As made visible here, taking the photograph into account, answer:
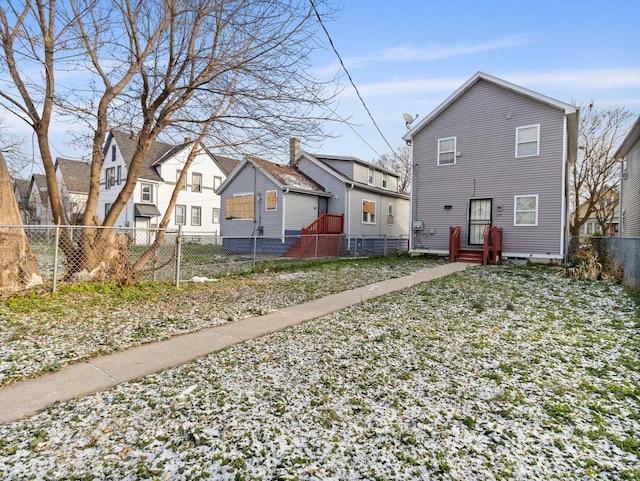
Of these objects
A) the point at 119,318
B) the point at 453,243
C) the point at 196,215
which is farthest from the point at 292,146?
the point at 196,215

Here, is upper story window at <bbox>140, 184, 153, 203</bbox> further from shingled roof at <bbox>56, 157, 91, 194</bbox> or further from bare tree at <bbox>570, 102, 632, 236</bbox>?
bare tree at <bbox>570, 102, 632, 236</bbox>

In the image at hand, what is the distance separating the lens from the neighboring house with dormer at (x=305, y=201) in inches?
651

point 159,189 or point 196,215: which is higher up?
point 159,189

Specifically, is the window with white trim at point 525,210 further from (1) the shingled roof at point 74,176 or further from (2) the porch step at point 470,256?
(1) the shingled roof at point 74,176

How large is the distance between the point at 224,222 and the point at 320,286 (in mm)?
13061

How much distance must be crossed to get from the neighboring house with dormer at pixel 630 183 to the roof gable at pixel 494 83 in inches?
84.0

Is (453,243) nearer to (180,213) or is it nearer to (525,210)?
(525,210)

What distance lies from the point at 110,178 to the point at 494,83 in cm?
2503

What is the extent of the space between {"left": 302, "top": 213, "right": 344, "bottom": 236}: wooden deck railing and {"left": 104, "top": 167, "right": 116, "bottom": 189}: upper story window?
56.1ft

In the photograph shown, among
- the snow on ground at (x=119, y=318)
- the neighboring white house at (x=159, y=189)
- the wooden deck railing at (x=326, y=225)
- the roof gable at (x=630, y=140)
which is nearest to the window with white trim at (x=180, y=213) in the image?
the neighboring white house at (x=159, y=189)

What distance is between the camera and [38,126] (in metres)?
6.46

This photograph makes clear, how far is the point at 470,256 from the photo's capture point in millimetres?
12977

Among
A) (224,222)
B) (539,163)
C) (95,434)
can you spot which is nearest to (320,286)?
(95,434)

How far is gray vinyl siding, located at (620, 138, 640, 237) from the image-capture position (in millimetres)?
12455
